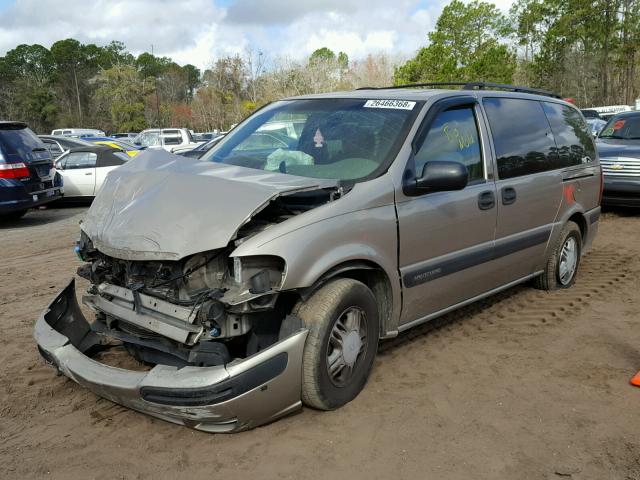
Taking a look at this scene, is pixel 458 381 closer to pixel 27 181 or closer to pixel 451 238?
pixel 451 238

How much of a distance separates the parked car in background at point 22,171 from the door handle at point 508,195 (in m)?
8.88

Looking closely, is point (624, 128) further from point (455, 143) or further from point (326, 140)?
point (326, 140)

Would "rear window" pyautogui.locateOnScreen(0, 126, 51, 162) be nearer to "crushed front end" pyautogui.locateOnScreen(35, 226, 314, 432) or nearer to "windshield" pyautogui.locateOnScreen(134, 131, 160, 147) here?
"crushed front end" pyautogui.locateOnScreen(35, 226, 314, 432)

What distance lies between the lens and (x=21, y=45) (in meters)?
78.8

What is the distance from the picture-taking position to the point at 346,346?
355 centimetres

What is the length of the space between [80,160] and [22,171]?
2.94m

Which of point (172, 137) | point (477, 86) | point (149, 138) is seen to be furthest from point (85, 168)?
point (149, 138)

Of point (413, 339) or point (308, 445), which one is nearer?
point (308, 445)

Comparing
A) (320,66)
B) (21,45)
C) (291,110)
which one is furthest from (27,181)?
(21,45)

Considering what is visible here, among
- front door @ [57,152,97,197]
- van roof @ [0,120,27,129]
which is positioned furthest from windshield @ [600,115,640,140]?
van roof @ [0,120,27,129]

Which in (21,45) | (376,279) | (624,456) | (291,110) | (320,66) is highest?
(21,45)

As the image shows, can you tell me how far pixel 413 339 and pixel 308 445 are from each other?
5.57 feet

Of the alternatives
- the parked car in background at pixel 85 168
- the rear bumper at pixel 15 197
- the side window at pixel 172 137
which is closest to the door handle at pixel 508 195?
the rear bumper at pixel 15 197

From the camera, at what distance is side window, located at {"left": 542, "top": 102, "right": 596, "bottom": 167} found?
567 centimetres
